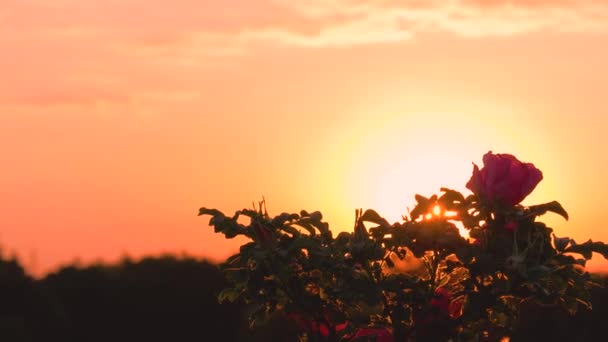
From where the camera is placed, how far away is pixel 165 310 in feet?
53.2

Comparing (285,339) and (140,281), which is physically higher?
(140,281)

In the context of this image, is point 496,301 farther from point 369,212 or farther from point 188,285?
point 188,285

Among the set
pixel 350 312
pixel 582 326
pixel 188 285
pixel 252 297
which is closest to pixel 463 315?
pixel 350 312

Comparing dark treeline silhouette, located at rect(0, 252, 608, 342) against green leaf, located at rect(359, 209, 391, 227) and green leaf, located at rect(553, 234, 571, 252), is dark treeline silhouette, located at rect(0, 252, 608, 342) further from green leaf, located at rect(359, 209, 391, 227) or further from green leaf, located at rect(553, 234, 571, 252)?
green leaf, located at rect(553, 234, 571, 252)

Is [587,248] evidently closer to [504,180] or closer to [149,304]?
[504,180]

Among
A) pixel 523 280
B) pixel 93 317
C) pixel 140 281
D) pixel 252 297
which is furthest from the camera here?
pixel 140 281

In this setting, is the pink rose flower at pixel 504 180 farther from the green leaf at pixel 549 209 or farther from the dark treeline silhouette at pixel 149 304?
the dark treeline silhouette at pixel 149 304

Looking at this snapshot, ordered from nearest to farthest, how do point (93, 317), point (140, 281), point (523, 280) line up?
1. point (523, 280)
2. point (93, 317)
3. point (140, 281)

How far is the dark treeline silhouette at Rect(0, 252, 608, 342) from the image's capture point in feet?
49.5

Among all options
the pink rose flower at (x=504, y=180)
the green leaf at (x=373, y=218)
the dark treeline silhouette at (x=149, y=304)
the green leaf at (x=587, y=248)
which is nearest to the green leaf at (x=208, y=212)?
the green leaf at (x=373, y=218)

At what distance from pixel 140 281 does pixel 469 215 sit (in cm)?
1172

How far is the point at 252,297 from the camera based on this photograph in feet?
16.7

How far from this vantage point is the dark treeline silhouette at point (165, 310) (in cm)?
1509

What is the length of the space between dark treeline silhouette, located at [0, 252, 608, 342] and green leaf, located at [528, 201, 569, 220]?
8772 mm
